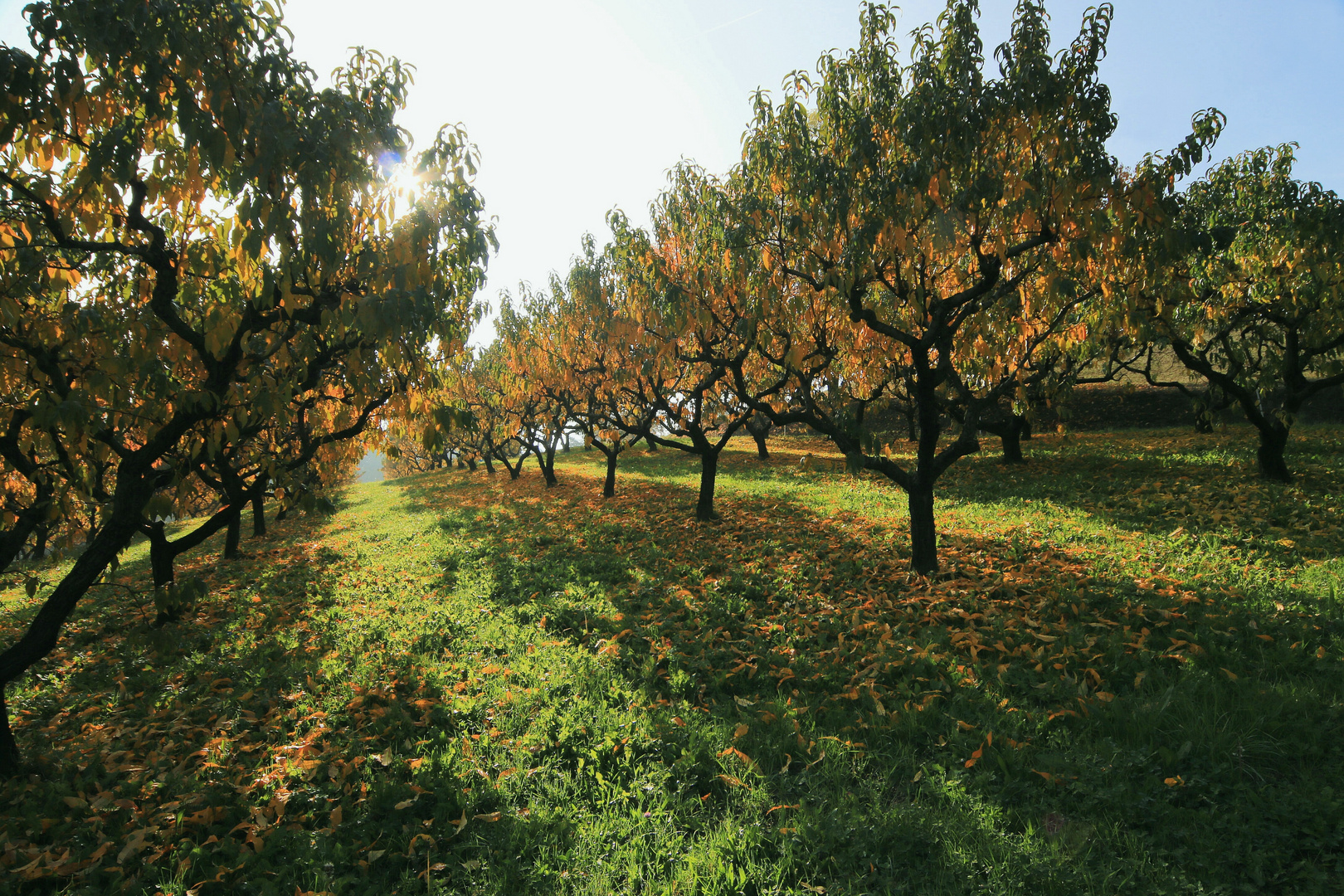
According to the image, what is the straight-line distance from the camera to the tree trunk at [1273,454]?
11609mm

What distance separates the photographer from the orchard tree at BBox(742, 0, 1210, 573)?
6.22 m

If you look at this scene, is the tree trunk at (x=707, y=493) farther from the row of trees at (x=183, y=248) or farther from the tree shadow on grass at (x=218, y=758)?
the row of trees at (x=183, y=248)

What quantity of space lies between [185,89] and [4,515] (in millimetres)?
3900

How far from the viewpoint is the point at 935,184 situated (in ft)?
22.1

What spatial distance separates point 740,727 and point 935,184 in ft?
21.3

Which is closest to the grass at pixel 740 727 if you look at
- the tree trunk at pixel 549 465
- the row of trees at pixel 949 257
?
the row of trees at pixel 949 257

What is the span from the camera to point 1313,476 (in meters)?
11.7

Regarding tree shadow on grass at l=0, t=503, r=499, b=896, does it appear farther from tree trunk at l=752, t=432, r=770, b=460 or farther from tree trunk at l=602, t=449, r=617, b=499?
tree trunk at l=752, t=432, r=770, b=460

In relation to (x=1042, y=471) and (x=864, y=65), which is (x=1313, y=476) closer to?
(x=1042, y=471)

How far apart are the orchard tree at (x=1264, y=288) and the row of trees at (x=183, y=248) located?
433 inches

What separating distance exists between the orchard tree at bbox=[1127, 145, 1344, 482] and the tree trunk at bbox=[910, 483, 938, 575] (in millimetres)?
4951

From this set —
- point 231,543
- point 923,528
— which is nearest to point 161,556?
point 231,543

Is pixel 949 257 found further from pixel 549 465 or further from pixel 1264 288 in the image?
pixel 549 465

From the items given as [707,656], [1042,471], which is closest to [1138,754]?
[707,656]
